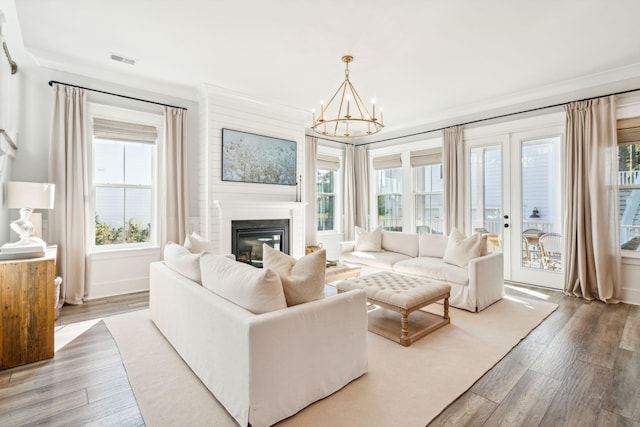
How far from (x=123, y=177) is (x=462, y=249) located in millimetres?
4550

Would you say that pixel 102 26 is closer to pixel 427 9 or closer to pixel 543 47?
pixel 427 9

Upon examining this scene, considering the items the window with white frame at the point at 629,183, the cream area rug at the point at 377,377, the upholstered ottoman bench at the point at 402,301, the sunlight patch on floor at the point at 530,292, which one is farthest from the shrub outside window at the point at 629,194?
the upholstered ottoman bench at the point at 402,301

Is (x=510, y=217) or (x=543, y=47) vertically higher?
(x=543, y=47)

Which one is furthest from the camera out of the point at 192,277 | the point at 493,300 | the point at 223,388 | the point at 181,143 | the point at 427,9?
the point at 181,143

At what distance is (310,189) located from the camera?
585 cm

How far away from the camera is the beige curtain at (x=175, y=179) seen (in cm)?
429

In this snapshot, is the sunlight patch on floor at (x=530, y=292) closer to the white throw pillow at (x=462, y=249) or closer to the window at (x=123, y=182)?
the white throw pillow at (x=462, y=249)

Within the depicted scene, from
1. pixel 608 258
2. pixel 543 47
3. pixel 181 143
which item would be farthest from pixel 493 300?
pixel 181 143

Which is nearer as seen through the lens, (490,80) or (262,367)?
(262,367)

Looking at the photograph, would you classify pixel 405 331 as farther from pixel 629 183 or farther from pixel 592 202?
pixel 629 183

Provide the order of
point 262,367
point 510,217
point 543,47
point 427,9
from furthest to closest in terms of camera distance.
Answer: point 510,217 → point 543,47 → point 427,9 → point 262,367

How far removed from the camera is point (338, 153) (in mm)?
6617

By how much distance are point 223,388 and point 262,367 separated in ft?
1.32

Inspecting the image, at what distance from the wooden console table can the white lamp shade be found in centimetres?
63
